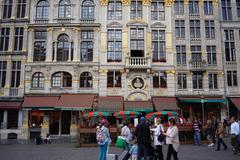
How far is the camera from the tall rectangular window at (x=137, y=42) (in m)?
25.9

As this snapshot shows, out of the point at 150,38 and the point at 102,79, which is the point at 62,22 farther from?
the point at 150,38

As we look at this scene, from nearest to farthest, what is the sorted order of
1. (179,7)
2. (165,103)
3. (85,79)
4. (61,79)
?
(165,103) → (61,79) → (85,79) → (179,7)

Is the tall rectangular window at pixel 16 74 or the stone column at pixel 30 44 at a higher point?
the stone column at pixel 30 44

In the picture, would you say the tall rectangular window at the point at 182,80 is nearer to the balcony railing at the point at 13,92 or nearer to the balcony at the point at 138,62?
the balcony at the point at 138,62

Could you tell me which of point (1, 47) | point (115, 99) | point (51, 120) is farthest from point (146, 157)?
point (1, 47)

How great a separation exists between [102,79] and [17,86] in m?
9.34

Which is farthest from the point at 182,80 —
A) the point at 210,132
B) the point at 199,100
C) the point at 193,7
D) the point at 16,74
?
the point at 16,74

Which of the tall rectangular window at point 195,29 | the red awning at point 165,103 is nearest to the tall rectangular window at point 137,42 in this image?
the red awning at point 165,103

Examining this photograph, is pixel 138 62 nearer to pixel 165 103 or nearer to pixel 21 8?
pixel 165 103

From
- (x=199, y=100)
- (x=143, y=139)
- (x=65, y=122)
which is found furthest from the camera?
(x=65, y=122)

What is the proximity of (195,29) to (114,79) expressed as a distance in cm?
1105

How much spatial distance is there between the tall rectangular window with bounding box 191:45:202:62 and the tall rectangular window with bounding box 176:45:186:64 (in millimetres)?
1024

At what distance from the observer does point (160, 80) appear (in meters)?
25.5

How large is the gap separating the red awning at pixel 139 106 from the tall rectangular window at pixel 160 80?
237cm
